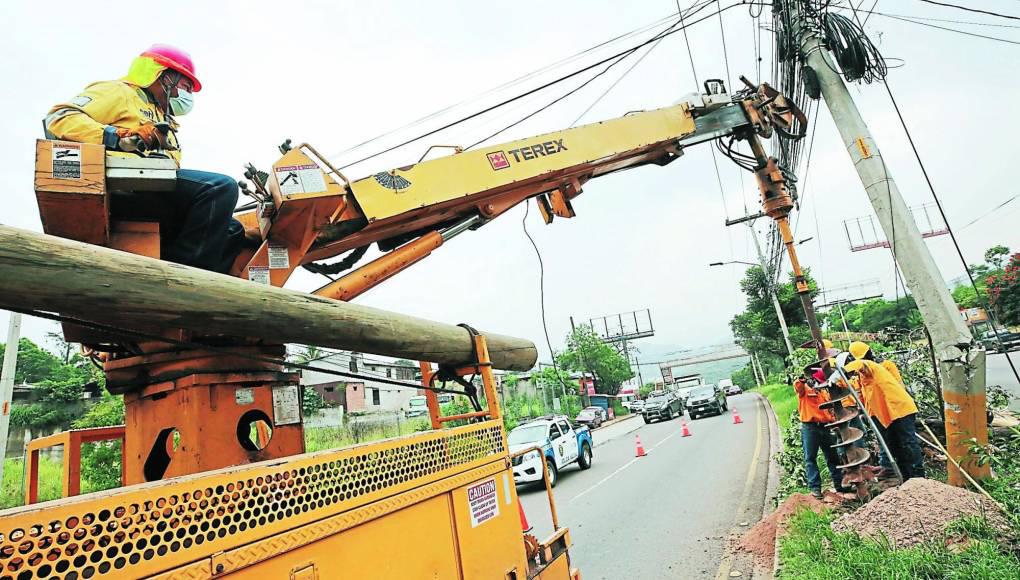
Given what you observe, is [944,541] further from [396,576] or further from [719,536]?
[396,576]

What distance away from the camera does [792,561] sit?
457 centimetres

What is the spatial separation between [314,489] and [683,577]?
475cm

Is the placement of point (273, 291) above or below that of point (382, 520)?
above

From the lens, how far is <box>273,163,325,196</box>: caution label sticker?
298cm

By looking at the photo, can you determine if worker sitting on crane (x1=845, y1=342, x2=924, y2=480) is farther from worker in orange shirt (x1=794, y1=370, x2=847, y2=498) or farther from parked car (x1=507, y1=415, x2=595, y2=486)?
parked car (x1=507, y1=415, x2=595, y2=486)

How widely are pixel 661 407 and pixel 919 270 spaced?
23.4 metres

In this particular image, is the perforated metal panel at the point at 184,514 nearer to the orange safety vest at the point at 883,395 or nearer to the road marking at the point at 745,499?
the road marking at the point at 745,499

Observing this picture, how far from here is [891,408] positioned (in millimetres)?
5855

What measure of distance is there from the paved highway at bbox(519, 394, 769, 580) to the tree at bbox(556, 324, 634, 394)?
95.5 feet

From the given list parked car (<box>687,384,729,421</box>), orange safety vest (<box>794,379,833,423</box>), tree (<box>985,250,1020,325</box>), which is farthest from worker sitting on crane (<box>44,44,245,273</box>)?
tree (<box>985,250,1020,325</box>)

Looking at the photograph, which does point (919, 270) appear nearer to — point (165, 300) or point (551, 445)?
point (165, 300)

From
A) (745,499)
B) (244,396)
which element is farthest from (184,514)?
(745,499)

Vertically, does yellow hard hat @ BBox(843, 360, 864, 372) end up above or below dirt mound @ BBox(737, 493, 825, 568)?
above

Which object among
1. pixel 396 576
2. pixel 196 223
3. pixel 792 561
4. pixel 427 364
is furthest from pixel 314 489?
pixel 792 561
